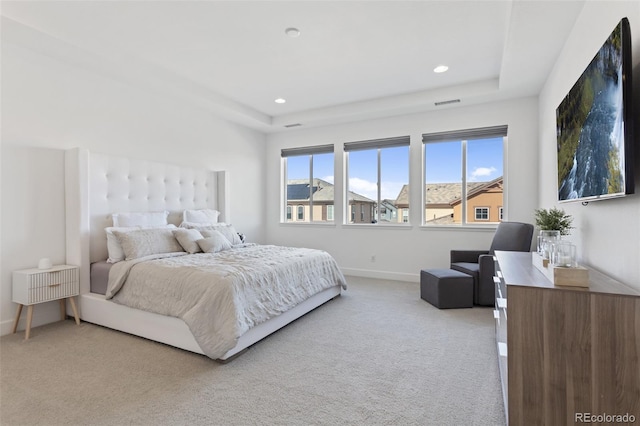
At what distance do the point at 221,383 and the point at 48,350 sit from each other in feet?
5.31

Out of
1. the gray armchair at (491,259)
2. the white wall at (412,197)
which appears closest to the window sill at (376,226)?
the white wall at (412,197)

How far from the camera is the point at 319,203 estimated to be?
5.83 meters

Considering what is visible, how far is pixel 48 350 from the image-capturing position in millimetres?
2516

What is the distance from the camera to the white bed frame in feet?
8.66

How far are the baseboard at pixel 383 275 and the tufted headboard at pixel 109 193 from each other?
2.64 m

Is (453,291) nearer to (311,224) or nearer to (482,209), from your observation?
(482,209)

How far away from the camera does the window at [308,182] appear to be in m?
5.70

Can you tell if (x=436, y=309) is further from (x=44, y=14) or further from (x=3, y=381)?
(x=44, y=14)

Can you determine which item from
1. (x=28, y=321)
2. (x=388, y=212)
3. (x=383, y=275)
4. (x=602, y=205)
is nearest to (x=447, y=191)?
(x=388, y=212)

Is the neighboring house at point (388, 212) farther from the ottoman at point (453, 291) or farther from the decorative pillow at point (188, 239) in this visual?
the decorative pillow at point (188, 239)

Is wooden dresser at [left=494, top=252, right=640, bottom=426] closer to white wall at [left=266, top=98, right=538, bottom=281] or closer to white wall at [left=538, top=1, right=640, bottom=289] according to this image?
white wall at [left=538, top=1, right=640, bottom=289]

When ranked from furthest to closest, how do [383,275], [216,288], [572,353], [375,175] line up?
1. [375,175]
2. [383,275]
3. [216,288]
4. [572,353]

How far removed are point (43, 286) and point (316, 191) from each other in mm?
4064

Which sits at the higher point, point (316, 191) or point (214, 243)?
point (316, 191)
